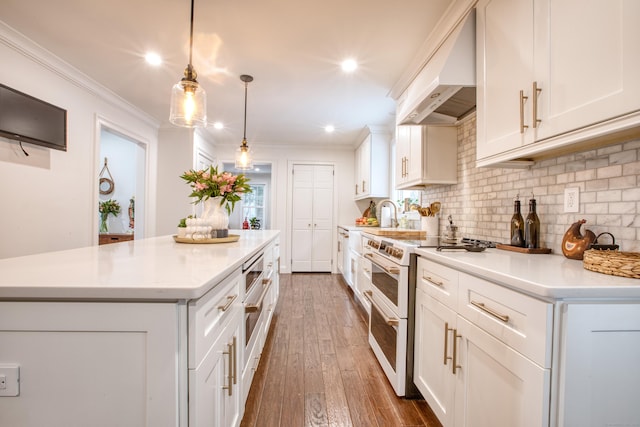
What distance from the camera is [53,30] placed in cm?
220

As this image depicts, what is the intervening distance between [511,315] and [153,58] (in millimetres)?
3127

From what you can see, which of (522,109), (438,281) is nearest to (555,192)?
(522,109)

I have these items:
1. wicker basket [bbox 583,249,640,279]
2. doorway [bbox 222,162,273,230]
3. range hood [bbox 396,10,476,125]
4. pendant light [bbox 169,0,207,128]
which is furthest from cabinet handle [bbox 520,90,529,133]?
doorway [bbox 222,162,273,230]

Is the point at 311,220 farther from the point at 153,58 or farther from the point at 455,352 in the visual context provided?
the point at 455,352

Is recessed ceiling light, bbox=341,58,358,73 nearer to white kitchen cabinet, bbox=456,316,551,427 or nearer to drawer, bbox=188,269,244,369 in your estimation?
drawer, bbox=188,269,244,369

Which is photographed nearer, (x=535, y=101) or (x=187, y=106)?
(x=535, y=101)

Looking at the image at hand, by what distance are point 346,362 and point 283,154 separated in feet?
13.7

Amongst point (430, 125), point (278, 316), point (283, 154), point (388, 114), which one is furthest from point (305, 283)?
point (430, 125)

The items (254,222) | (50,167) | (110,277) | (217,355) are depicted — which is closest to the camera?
Result: (110,277)

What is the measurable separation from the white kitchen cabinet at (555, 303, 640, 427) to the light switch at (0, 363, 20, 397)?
4.89 ft

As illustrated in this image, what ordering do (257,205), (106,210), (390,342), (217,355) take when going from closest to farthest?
(217,355) < (390,342) < (106,210) < (257,205)

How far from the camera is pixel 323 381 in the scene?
6.38 ft

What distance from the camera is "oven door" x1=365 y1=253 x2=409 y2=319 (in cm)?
176

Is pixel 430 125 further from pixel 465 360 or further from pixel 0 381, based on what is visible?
pixel 0 381
